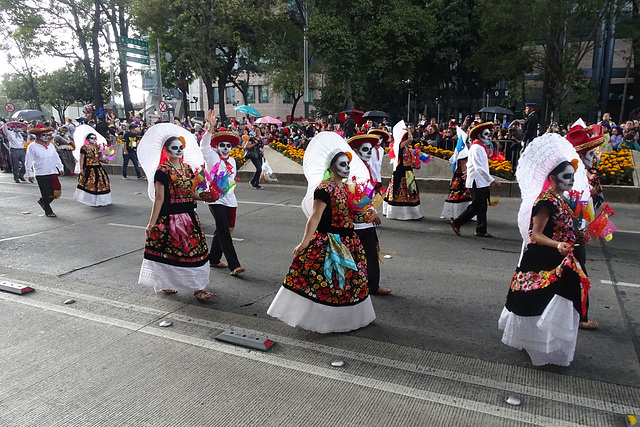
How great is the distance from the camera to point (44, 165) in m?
10.7

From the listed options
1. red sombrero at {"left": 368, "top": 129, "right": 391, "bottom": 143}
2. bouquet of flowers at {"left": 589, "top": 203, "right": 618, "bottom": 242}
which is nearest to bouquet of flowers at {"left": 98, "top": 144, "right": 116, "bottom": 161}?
red sombrero at {"left": 368, "top": 129, "right": 391, "bottom": 143}

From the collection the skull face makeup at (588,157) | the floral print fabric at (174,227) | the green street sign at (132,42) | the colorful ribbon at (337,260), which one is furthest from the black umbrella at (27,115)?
the skull face makeup at (588,157)

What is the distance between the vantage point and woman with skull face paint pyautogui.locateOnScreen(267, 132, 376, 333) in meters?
4.38

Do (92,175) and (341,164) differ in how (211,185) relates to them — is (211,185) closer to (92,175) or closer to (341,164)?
(341,164)

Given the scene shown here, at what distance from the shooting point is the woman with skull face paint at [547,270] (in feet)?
12.1

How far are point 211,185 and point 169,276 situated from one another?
1.10 metres

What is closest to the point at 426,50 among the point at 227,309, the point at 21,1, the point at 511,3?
the point at 511,3

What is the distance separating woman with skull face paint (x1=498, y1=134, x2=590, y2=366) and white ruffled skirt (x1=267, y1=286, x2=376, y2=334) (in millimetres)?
1327

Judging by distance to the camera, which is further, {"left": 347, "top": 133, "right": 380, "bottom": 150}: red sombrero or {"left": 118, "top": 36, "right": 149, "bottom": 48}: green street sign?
{"left": 118, "top": 36, "right": 149, "bottom": 48}: green street sign

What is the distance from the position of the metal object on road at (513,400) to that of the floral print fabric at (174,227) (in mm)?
3360

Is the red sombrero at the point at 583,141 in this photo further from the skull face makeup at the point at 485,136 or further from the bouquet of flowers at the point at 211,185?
the bouquet of flowers at the point at 211,185

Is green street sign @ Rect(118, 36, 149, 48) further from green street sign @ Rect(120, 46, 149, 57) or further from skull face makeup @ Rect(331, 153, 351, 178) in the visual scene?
skull face makeup @ Rect(331, 153, 351, 178)

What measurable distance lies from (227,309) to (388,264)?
2506 mm

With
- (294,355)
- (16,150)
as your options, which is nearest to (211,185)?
(294,355)
